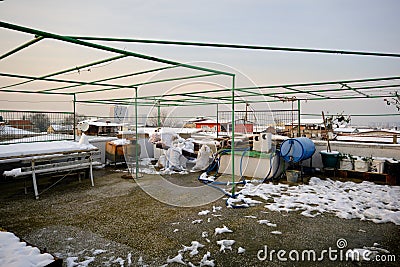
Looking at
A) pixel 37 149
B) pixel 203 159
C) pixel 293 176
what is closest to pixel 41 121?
pixel 37 149

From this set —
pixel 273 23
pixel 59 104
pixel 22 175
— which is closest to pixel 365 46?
pixel 273 23

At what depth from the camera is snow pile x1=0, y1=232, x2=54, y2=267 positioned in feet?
6.76

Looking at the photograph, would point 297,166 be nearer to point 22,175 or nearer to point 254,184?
point 254,184

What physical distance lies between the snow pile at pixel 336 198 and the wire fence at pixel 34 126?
5.82 m

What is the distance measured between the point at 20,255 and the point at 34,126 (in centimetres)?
567

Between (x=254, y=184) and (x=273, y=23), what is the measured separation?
11.9ft

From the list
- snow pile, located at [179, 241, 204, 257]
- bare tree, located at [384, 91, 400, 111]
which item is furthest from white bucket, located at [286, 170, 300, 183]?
bare tree, located at [384, 91, 400, 111]

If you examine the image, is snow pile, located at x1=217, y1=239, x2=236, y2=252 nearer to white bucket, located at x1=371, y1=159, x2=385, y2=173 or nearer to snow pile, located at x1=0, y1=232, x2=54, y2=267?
snow pile, located at x1=0, y1=232, x2=54, y2=267

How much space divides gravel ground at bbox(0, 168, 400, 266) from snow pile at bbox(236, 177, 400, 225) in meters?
0.29

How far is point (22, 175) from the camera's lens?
491cm

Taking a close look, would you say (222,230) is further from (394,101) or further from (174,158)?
(394,101)

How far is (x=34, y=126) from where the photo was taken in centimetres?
679

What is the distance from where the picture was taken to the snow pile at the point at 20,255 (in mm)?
2061

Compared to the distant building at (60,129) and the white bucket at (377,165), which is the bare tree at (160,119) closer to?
the distant building at (60,129)
